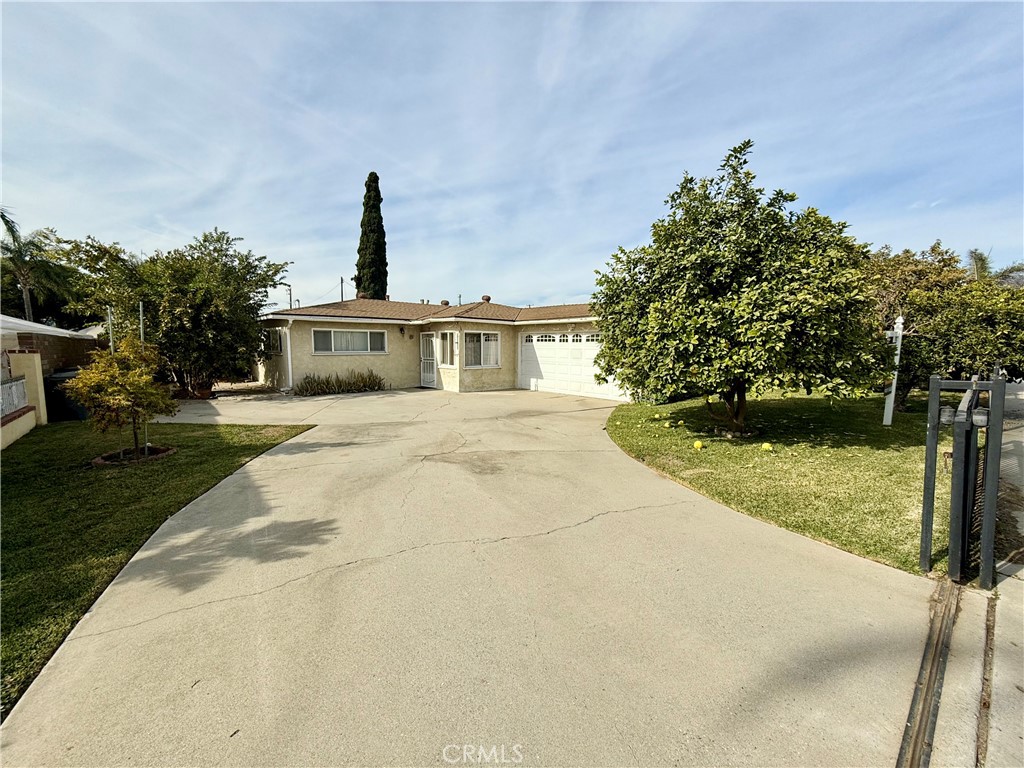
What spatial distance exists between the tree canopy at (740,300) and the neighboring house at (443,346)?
22.4ft

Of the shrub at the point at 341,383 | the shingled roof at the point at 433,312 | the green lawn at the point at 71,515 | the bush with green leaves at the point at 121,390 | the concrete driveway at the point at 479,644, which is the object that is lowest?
the concrete driveway at the point at 479,644

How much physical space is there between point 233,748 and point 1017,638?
4.39m

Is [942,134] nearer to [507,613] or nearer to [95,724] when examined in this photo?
[507,613]

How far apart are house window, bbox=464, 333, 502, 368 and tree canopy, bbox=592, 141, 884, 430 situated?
364 inches

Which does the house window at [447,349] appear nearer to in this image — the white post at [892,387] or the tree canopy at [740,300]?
the tree canopy at [740,300]

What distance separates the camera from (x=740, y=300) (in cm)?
677

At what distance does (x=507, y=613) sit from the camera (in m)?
3.03

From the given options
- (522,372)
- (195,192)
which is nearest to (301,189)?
(195,192)

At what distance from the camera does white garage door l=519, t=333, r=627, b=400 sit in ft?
50.6

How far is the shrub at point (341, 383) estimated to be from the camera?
15.5 metres

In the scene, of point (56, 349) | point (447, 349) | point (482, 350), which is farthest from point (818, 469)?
point (56, 349)

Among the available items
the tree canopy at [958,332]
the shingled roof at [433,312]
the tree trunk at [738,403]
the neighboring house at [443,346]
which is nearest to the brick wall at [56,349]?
the neighboring house at [443,346]

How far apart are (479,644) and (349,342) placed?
15852 millimetres

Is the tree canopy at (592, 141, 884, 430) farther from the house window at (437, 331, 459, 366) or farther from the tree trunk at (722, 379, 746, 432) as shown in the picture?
the house window at (437, 331, 459, 366)
